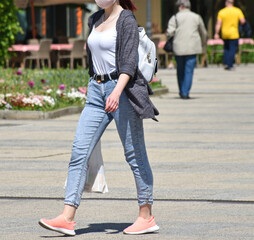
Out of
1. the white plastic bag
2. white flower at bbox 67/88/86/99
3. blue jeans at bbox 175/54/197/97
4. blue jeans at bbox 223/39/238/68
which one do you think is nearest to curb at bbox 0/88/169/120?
white flower at bbox 67/88/86/99

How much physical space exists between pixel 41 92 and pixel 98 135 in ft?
31.6

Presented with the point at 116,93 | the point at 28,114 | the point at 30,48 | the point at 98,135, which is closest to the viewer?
the point at 116,93

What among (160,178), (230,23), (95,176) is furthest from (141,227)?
(230,23)

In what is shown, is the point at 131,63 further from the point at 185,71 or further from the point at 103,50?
the point at 185,71

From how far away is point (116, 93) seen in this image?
5.56 metres

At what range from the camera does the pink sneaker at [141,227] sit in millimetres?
5879

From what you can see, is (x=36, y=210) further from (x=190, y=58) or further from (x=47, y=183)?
(x=190, y=58)

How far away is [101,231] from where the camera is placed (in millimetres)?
6000

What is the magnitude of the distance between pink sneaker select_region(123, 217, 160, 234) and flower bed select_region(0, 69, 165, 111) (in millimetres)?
8506

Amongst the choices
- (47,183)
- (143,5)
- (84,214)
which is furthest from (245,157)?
(143,5)

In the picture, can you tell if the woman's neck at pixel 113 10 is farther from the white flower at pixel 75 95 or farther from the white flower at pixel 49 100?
the white flower at pixel 75 95

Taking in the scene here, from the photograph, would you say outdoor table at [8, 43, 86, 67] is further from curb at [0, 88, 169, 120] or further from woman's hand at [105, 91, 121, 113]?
woman's hand at [105, 91, 121, 113]

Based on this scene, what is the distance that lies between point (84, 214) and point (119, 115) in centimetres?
117

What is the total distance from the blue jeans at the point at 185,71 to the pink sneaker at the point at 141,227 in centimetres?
1158
